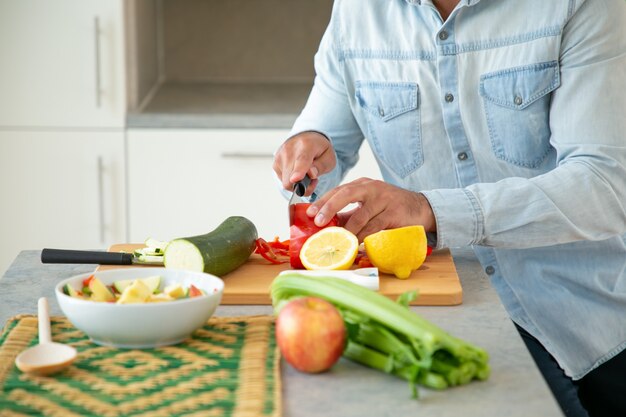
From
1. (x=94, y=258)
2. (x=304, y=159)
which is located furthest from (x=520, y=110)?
(x=94, y=258)

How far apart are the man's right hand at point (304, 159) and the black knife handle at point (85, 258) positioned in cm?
31

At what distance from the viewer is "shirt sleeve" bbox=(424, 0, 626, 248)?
1.46m

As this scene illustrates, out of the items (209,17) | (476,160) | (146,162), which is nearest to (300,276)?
(476,160)

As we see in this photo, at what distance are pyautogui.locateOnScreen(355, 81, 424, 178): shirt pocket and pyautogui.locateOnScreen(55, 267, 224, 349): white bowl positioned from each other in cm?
77

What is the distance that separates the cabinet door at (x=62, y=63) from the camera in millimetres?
2887

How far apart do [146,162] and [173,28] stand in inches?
32.6

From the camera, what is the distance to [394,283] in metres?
1.34

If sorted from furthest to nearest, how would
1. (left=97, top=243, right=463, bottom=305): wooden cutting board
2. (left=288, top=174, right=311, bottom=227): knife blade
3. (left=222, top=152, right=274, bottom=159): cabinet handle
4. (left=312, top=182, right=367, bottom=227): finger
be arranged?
(left=222, top=152, right=274, bottom=159): cabinet handle → (left=288, top=174, right=311, bottom=227): knife blade → (left=312, top=182, right=367, bottom=227): finger → (left=97, top=243, right=463, bottom=305): wooden cutting board

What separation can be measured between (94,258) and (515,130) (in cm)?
74

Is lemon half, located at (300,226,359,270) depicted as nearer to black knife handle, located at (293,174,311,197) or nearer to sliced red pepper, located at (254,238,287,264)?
sliced red pepper, located at (254,238,287,264)

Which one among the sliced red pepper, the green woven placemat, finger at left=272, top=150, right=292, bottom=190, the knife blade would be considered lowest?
the green woven placemat

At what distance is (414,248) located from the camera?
1350 millimetres

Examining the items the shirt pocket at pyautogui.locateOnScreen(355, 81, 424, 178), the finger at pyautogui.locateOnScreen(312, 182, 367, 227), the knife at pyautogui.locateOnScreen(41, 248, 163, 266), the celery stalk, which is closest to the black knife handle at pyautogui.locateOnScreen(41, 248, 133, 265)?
the knife at pyautogui.locateOnScreen(41, 248, 163, 266)

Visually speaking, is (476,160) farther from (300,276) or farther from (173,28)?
(173,28)
